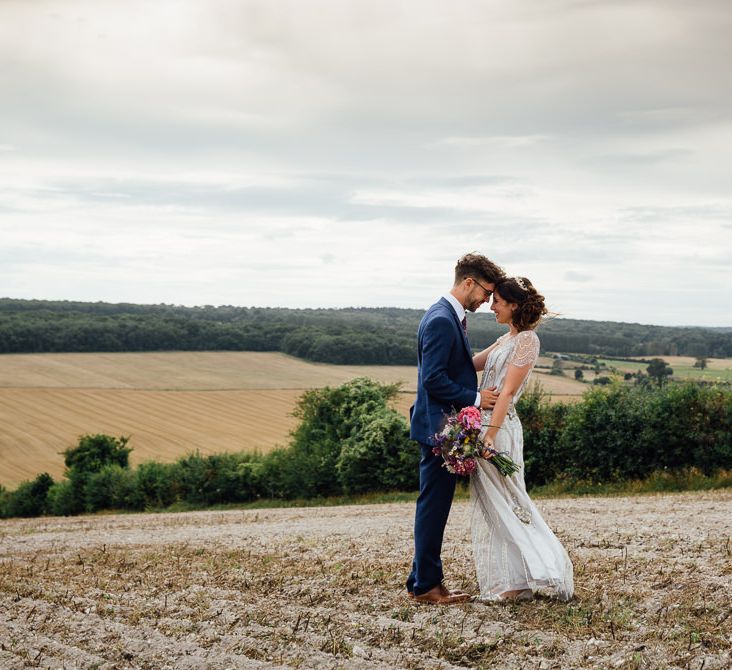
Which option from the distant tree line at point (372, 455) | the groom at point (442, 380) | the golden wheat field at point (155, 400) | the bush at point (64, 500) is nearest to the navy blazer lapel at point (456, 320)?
the groom at point (442, 380)

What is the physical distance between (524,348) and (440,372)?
0.82 m

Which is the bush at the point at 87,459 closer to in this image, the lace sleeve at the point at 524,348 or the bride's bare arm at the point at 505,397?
the bride's bare arm at the point at 505,397

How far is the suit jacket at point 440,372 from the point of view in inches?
270

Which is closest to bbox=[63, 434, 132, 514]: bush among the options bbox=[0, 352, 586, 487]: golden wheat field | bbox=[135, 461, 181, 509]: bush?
bbox=[135, 461, 181, 509]: bush

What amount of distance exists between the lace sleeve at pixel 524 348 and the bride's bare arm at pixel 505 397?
0.04 meters

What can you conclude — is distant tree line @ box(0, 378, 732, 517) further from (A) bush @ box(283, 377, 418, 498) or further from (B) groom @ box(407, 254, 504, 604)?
(B) groom @ box(407, 254, 504, 604)

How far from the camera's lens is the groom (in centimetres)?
687

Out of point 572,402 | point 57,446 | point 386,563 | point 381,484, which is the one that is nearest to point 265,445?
point 57,446

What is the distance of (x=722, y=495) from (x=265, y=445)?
4399cm

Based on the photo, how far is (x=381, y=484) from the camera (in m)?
35.3

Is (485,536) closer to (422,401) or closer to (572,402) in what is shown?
(422,401)

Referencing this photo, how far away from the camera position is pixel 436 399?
703 cm

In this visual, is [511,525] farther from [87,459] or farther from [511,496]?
[87,459]

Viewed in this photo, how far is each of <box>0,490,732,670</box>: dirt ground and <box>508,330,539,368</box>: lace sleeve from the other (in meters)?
2.13
